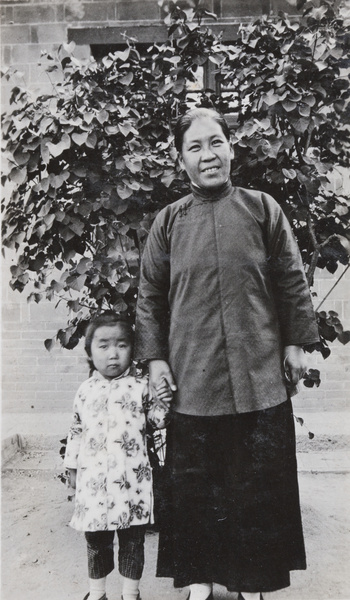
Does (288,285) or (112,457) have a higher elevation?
(288,285)

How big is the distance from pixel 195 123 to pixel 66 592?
199 centimetres

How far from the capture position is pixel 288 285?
6.75 ft

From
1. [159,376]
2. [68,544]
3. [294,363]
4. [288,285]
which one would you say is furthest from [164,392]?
[68,544]

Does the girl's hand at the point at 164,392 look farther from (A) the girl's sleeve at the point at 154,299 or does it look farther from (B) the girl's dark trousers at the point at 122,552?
(B) the girl's dark trousers at the point at 122,552

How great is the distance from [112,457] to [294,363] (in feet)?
2.53

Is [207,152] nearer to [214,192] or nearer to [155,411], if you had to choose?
[214,192]

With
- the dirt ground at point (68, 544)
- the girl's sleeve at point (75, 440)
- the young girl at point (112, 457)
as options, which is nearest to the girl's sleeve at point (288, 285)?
the young girl at point (112, 457)

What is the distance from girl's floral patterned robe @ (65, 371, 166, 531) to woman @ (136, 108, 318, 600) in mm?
120

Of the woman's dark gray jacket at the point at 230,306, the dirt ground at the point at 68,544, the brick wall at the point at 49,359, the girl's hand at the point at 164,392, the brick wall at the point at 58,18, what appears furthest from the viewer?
the brick wall at the point at 49,359

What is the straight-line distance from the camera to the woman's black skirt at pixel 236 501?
2.04 metres

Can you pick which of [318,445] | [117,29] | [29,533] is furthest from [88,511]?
[117,29]

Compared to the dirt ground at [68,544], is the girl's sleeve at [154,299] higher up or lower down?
higher up

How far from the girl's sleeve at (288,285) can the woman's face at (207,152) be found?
0.76 ft

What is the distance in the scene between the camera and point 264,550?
2.04 m
